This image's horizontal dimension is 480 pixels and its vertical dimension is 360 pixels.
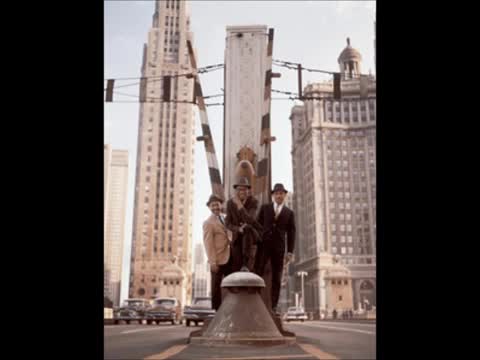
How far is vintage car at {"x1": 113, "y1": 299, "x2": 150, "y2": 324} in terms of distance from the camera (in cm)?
1691

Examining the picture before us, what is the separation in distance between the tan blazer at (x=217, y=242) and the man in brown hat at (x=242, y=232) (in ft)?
0.25

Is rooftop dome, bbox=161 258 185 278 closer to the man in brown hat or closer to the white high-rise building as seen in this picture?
the white high-rise building

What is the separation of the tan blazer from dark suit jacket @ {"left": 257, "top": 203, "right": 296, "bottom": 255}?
430 millimetres

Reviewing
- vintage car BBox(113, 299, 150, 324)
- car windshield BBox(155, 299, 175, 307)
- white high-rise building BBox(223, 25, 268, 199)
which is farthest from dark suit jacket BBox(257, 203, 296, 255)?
vintage car BBox(113, 299, 150, 324)

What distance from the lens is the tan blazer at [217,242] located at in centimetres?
519

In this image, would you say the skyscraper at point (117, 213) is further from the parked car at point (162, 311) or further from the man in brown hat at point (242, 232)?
the man in brown hat at point (242, 232)

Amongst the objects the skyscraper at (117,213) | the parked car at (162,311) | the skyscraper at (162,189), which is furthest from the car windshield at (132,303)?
the skyscraper at (117,213)

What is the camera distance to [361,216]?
50344 millimetres

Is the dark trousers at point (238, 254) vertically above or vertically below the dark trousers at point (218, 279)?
above
